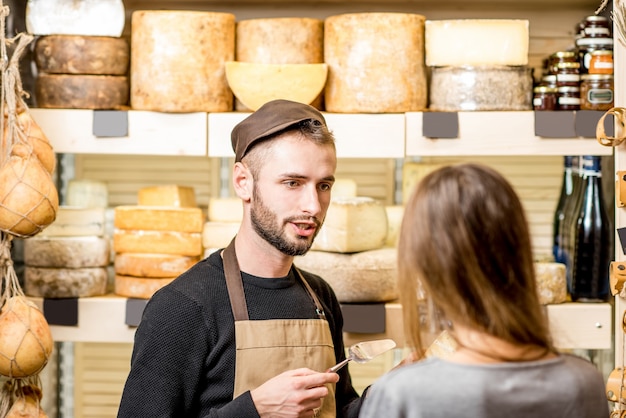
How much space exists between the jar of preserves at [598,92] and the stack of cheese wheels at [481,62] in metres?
0.15

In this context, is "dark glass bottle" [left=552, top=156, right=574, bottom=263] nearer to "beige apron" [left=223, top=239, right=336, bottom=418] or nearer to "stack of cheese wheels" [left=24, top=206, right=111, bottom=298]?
"beige apron" [left=223, top=239, right=336, bottom=418]

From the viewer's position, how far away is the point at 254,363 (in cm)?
159

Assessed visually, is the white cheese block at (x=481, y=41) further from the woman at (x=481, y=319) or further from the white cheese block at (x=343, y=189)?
the woman at (x=481, y=319)

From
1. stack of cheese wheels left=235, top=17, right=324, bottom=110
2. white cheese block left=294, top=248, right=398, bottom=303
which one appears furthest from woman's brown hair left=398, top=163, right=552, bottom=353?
stack of cheese wheels left=235, top=17, right=324, bottom=110

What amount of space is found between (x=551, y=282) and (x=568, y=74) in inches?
21.7

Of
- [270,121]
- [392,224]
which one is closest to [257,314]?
[270,121]

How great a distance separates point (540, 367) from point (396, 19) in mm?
1361

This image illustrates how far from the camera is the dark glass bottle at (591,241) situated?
7.41 ft

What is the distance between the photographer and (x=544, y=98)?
2164mm

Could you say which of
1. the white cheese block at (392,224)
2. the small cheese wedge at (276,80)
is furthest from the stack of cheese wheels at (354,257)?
the small cheese wedge at (276,80)

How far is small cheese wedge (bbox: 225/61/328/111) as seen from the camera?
2.15m

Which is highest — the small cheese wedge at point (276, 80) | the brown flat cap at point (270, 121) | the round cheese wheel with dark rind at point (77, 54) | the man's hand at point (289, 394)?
the round cheese wheel with dark rind at point (77, 54)

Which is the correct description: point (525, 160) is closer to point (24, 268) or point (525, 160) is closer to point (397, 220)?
point (397, 220)

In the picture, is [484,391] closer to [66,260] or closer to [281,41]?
[281,41]
